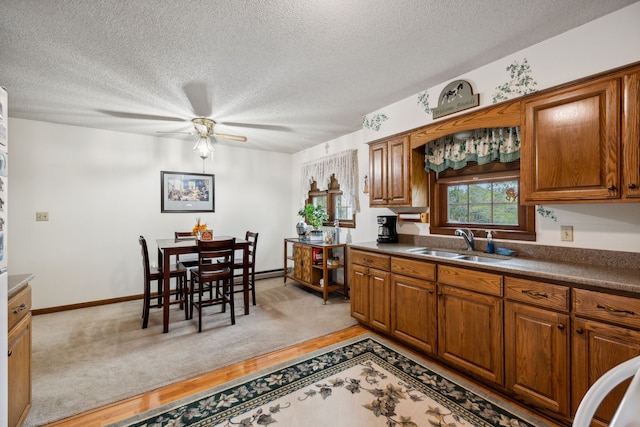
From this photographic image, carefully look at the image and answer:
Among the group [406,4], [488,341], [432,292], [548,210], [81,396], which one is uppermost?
[406,4]

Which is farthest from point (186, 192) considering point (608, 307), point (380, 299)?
point (608, 307)

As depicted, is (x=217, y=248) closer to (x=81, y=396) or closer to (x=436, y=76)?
(x=81, y=396)

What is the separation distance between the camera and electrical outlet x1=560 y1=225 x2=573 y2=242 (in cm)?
211

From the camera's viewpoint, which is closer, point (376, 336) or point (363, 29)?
point (363, 29)

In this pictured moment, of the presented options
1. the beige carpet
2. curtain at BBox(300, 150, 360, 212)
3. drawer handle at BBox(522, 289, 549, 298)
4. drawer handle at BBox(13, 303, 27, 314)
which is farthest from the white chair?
curtain at BBox(300, 150, 360, 212)

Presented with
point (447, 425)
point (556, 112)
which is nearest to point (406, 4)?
point (556, 112)

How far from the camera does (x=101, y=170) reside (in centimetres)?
404

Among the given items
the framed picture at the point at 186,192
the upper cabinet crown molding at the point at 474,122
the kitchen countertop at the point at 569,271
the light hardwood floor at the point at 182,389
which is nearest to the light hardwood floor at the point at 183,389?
the light hardwood floor at the point at 182,389

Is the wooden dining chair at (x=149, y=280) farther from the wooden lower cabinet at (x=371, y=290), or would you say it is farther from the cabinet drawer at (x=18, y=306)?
the wooden lower cabinet at (x=371, y=290)

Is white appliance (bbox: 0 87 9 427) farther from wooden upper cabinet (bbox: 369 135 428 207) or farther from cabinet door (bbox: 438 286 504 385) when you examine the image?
wooden upper cabinet (bbox: 369 135 428 207)

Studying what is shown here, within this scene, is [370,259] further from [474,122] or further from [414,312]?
[474,122]

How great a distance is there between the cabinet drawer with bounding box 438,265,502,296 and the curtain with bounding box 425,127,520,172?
1009mm

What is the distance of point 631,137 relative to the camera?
1643 mm

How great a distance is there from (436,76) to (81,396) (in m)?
3.70
